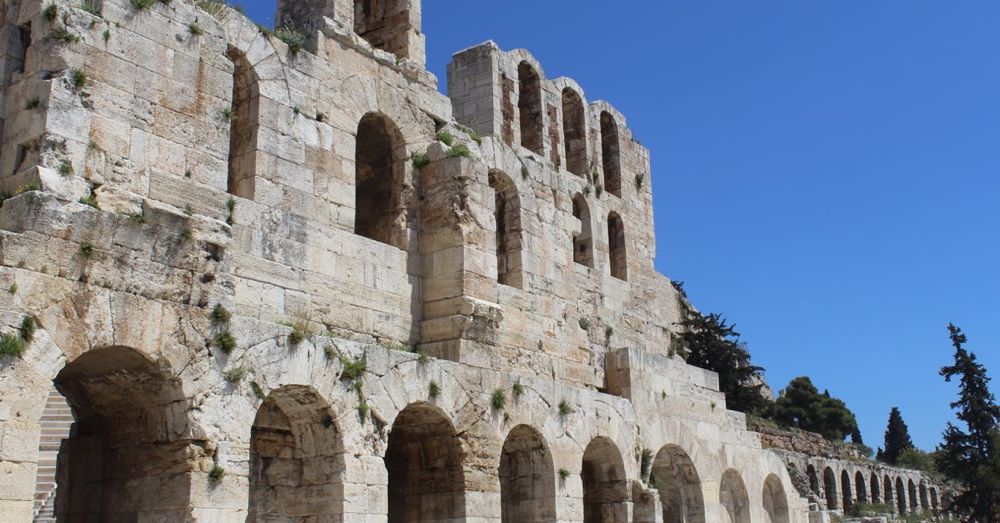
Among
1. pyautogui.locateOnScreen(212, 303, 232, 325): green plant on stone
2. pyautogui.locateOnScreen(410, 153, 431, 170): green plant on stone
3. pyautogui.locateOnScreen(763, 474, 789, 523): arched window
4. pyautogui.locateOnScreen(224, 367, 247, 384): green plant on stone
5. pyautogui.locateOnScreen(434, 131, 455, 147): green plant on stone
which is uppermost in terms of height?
pyautogui.locateOnScreen(434, 131, 455, 147): green plant on stone

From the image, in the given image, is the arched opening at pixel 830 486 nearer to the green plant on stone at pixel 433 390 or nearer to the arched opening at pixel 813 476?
the arched opening at pixel 813 476

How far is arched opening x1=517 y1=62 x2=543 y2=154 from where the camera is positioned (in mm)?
21663

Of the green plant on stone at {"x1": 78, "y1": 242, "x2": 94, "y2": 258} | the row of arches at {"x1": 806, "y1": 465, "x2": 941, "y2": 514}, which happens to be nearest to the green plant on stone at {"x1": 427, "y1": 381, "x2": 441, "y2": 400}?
the green plant on stone at {"x1": 78, "y1": 242, "x2": 94, "y2": 258}

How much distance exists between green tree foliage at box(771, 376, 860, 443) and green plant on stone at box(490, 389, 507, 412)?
45.5 meters

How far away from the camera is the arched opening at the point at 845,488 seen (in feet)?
142

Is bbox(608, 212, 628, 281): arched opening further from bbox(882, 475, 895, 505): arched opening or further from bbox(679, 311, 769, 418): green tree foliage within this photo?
bbox(882, 475, 895, 505): arched opening

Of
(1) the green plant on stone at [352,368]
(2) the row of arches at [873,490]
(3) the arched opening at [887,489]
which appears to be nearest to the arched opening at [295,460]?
(1) the green plant on stone at [352,368]

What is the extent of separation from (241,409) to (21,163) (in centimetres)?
361

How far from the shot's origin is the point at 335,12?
1638 cm

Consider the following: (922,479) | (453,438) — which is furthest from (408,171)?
(922,479)

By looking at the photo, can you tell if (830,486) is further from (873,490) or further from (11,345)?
(11,345)

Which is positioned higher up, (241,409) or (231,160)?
(231,160)

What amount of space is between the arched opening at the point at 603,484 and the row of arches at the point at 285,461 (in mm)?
22

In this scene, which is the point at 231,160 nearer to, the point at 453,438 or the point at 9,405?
the point at 453,438
